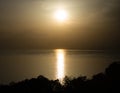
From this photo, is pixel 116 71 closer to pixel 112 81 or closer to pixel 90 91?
pixel 112 81

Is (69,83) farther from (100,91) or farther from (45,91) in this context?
(100,91)

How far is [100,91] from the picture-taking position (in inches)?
1077

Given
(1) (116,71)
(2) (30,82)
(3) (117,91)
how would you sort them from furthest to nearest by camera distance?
1. (1) (116,71)
2. (2) (30,82)
3. (3) (117,91)

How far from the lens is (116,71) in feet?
116

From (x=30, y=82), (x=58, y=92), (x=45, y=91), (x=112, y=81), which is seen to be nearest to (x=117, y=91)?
(x=112, y=81)

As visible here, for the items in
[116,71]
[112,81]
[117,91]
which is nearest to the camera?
[117,91]

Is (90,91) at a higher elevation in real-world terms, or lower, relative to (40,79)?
lower

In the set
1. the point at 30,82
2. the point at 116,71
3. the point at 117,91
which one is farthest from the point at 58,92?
the point at 116,71

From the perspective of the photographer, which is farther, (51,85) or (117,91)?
(51,85)

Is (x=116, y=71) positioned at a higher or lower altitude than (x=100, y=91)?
higher

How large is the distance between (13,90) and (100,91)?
374 inches

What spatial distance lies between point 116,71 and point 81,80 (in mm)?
4317

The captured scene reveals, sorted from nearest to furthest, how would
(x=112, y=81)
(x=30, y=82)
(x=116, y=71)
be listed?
(x=112, y=81), (x=30, y=82), (x=116, y=71)

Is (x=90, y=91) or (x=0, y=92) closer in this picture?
(x=90, y=91)
